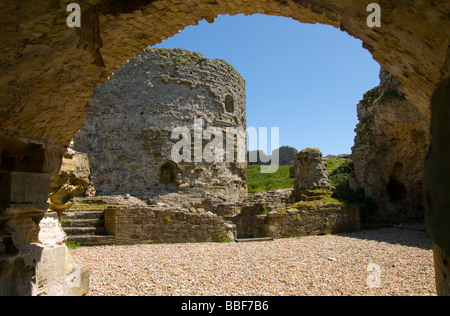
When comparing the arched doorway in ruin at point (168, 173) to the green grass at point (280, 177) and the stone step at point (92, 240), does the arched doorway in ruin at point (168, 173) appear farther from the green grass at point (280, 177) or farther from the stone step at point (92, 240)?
the green grass at point (280, 177)

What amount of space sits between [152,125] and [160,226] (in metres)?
6.20

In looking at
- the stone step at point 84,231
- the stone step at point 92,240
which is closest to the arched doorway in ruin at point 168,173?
the stone step at point 84,231

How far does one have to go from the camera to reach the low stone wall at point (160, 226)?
829 centimetres

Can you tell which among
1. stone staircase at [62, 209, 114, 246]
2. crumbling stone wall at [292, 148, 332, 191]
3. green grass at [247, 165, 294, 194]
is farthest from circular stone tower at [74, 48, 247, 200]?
green grass at [247, 165, 294, 194]

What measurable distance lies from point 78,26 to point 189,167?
1144cm

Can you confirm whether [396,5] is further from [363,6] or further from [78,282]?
[78,282]

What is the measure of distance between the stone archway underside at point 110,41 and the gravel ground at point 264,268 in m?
2.41

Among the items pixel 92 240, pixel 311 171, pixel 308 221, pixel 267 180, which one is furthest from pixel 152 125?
pixel 267 180

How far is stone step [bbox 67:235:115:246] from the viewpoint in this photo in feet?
25.5

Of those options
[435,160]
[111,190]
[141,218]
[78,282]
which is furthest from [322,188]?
[435,160]

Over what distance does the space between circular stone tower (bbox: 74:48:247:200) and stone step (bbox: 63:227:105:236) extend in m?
4.56

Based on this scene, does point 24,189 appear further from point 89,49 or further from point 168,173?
point 168,173

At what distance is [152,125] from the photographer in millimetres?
13578

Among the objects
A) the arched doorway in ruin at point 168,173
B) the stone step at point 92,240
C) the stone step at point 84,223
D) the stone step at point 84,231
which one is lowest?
the stone step at point 92,240
